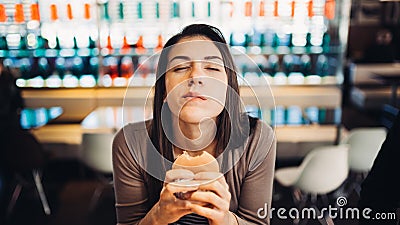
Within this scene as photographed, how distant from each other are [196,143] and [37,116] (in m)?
1.41

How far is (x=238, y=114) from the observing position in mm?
1921

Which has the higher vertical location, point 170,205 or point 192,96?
point 192,96

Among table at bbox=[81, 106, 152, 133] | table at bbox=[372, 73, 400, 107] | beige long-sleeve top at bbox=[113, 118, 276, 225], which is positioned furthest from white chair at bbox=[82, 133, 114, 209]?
table at bbox=[372, 73, 400, 107]

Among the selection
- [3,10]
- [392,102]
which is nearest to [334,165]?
[3,10]

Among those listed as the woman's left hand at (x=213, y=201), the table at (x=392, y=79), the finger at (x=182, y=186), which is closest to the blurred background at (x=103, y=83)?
the woman's left hand at (x=213, y=201)

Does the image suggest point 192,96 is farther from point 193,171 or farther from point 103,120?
point 103,120

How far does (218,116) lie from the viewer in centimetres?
191

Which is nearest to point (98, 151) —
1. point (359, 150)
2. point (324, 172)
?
point (324, 172)

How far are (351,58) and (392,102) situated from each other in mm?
1551

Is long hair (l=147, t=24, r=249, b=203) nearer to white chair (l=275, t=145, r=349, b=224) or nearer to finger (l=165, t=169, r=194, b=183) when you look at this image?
finger (l=165, t=169, r=194, b=183)

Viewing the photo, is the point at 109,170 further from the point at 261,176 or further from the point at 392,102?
the point at 392,102

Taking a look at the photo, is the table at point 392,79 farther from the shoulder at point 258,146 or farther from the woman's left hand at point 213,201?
the woman's left hand at point 213,201

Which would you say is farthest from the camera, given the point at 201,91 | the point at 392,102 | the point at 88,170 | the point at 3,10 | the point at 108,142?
the point at 392,102

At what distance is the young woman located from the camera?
1869mm
